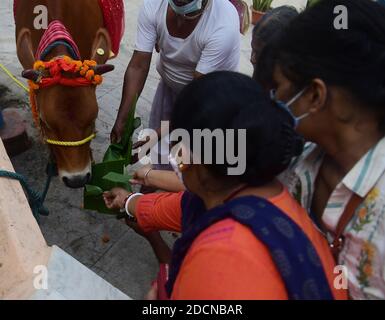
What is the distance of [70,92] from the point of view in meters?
2.27

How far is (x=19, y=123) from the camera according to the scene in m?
3.57

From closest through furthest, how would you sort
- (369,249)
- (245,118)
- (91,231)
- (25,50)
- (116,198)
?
(245,118), (369,249), (116,198), (25,50), (91,231)

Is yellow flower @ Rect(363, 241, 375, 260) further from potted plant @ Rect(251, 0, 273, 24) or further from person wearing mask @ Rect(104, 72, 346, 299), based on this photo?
potted plant @ Rect(251, 0, 273, 24)

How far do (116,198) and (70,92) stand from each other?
74 centimetres

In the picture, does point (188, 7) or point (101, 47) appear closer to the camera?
point (188, 7)

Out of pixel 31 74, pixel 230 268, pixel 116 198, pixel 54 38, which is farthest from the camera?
pixel 54 38

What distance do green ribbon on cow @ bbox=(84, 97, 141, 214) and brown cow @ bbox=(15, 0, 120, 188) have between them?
0.46 feet

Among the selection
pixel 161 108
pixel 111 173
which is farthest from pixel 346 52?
pixel 161 108

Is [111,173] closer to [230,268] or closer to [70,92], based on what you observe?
[70,92]

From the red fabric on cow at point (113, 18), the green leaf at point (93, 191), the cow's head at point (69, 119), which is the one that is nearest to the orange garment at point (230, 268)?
the green leaf at point (93, 191)

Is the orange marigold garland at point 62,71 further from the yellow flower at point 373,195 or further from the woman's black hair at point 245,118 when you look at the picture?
the yellow flower at point 373,195
